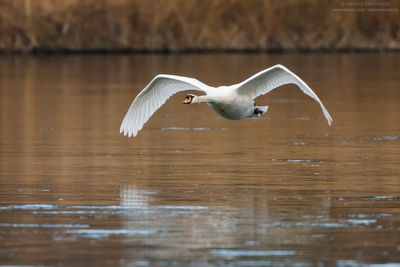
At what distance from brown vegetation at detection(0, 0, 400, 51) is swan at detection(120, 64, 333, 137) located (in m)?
21.8

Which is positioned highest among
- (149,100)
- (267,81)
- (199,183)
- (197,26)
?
(197,26)

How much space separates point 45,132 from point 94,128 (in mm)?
771

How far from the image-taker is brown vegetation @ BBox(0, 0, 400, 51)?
38.2 metres

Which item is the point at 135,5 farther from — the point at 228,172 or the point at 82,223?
the point at 82,223

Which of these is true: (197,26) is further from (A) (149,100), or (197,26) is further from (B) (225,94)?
(B) (225,94)

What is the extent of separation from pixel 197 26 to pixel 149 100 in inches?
874

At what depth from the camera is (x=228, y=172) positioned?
14.8 m

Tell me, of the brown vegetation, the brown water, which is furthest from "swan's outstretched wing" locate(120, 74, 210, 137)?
the brown vegetation

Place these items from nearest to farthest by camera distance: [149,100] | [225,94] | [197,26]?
1. [225,94]
2. [149,100]
3. [197,26]

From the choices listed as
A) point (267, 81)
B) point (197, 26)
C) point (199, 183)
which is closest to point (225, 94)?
point (267, 81)

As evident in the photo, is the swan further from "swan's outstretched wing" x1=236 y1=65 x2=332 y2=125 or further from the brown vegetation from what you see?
the brown vegetation

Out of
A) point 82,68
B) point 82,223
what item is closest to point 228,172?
point 82,223

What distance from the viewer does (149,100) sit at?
16.3 m

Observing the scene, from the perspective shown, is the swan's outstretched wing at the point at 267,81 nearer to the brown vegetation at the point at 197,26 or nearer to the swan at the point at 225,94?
the swan at the point at 225,94
